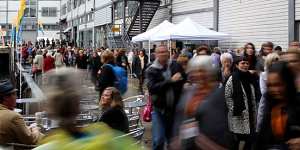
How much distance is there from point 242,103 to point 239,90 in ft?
0.60

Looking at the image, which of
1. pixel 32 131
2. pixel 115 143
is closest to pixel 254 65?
pixel 32 131

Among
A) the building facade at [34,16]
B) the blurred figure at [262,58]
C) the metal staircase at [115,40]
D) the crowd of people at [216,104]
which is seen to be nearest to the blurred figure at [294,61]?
the crowd of people at [216,104]

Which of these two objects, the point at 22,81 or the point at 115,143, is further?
the point at 22,81

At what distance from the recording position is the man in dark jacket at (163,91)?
717 centimetres

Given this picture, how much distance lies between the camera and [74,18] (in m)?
69.8

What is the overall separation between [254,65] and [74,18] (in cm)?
6133

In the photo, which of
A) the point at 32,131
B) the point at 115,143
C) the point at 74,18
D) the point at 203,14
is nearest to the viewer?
the point at 115,143

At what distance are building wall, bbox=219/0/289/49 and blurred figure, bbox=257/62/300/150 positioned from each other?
1428 cm

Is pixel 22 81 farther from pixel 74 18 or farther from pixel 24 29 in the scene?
pixel 24 29

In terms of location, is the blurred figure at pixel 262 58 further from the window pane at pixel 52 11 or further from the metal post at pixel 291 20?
the window pane at pixel 52 11

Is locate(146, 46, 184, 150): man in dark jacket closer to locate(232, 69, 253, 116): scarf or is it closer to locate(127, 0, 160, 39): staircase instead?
locate(232, 69, 253, 116): scarf

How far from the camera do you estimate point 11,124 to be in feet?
17.9

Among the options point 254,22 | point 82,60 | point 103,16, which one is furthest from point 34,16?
point 254,22

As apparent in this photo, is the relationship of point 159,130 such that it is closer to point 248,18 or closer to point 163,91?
point 163,91
